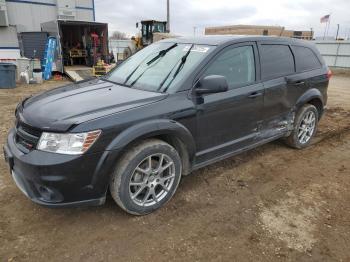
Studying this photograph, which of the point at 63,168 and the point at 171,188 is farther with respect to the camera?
the point at 171,188

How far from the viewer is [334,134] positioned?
5875 millimetres

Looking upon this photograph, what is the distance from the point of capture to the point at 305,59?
4762 millimetres

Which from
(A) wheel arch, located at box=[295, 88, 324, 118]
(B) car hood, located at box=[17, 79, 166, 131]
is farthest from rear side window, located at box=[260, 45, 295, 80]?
(B) car hood, located at box=[17, 79, 166, 131]

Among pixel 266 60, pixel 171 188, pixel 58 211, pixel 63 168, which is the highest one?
pixel 266 60

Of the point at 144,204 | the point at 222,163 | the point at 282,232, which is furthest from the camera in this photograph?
the point at 222,163

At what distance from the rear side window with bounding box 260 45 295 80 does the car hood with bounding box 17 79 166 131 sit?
1665 mm

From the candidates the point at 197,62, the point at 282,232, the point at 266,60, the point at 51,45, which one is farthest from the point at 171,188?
the point at 51,45

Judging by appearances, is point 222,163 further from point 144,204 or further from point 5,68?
point 5,68

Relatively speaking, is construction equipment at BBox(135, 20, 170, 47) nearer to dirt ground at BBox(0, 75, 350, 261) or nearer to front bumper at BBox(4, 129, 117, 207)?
dirt ground at BBox(0, 75, 350, 261)

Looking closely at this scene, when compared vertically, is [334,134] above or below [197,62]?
below

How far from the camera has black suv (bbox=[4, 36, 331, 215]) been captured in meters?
2.65

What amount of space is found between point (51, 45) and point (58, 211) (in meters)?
12.7

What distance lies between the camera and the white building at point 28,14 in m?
17.4

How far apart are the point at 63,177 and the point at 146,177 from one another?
32.3 inches
